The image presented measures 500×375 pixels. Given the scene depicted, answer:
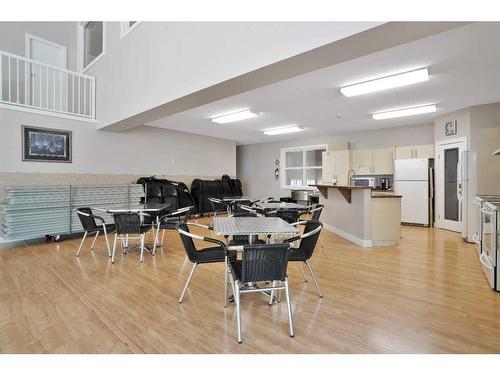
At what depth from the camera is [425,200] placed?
680 cm

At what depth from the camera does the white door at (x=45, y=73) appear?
19.3 feet

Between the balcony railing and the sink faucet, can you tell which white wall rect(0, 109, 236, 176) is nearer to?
the balcony railing

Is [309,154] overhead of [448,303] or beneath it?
overhead

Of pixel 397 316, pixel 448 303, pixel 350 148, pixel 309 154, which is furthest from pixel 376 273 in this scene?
pixel 309 154

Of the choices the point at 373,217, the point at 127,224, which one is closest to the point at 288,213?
the point at 373,217

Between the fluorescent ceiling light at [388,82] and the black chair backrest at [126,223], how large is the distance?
3873 millimetres

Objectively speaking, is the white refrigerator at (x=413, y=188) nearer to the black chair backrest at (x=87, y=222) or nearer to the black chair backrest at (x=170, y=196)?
the black chair backrest at (x=170, y=196)

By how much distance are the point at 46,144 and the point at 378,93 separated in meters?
6.46

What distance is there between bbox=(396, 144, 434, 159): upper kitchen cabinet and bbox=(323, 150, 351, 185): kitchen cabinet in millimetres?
1357

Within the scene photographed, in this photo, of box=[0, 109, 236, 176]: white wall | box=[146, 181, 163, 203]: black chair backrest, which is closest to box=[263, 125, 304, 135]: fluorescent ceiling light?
box=[0, 109, 236, 176]: white wall

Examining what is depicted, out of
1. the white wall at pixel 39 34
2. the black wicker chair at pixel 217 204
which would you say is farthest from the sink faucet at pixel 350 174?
the white wall at pixel 39 34

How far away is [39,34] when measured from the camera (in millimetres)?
6605
